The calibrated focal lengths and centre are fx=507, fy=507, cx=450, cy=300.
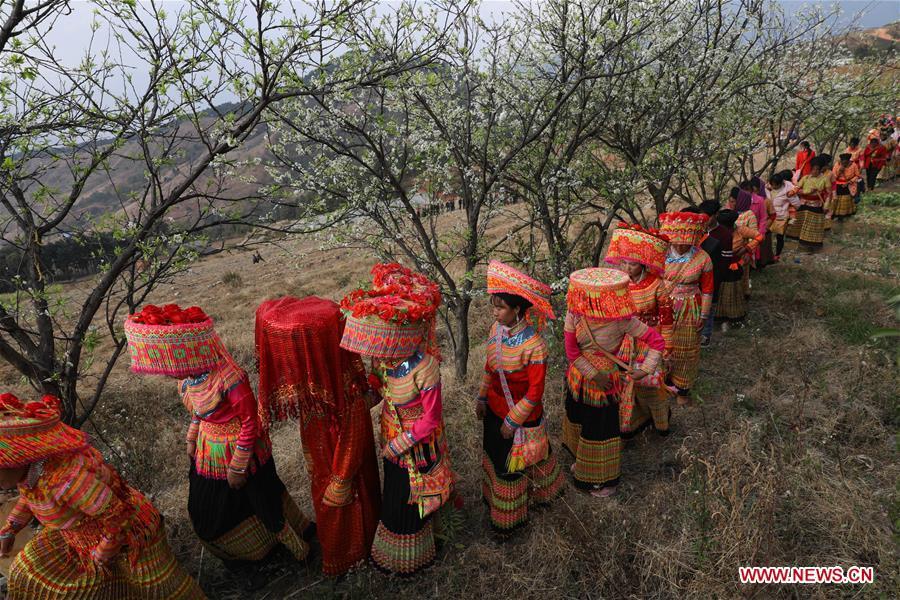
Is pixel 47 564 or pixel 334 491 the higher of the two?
pixel 47 564

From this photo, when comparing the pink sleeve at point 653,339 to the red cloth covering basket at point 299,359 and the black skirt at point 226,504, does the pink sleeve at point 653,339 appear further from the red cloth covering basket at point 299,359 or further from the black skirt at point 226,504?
the black skirt at point 226,504

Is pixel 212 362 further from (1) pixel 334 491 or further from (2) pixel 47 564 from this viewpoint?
(2) pixel 47 564

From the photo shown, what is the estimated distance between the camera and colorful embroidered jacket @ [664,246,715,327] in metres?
5.23

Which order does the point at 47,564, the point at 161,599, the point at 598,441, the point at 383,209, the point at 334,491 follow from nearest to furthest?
the point at 47,564 → the point at 161,599 → the point at 334,491 → the point at 598,441 → the point at 383,209

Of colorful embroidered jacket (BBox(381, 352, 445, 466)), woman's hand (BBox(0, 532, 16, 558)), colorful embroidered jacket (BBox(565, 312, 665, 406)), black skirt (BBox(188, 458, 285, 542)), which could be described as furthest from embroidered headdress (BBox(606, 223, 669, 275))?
woman's hand (BBox(0, 532, 16, 558))

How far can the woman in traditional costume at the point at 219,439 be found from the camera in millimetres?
2947

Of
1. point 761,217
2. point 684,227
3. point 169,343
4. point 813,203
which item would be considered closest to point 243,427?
point 169,343

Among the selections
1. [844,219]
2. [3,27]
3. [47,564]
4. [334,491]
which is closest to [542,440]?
[334,491]

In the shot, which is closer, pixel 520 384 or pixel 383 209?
pixel 520 384

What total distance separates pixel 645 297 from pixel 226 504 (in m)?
3.74

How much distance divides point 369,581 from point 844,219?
13595 mm

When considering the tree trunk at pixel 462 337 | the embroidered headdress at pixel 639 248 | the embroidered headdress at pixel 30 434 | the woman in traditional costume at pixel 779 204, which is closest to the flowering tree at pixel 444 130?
the tree trunk at pixel 462 337

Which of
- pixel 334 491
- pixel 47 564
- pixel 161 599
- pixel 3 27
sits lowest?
pixel 161 599

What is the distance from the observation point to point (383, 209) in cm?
550
